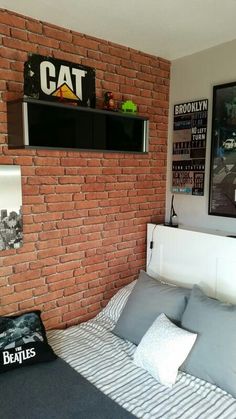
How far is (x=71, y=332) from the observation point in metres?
2.27

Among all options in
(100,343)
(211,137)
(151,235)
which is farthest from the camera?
(151,235)

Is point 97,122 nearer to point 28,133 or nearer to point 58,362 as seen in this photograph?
point 28,133

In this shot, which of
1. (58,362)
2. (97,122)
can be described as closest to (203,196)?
(97,122)

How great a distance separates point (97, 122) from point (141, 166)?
74 centimetres

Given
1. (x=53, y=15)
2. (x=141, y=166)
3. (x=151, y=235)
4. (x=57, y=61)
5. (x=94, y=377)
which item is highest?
(x=53, y=15)

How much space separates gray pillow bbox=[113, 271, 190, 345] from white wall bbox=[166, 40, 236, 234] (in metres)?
0.72

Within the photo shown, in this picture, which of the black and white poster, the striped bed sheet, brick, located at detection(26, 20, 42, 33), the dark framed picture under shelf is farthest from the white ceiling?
the striped bed sheet

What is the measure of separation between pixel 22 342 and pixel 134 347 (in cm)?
71

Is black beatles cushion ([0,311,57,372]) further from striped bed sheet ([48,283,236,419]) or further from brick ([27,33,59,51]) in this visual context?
brick ([27,33,59,51])

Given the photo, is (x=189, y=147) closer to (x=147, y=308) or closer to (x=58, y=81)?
(x=58, y=81)

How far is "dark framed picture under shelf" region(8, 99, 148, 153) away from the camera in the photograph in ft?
6.05

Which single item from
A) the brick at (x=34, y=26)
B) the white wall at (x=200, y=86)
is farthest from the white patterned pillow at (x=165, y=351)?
the brick at (x=34, y=26)

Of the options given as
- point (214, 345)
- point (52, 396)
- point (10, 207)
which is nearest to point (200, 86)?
point (10, 207)

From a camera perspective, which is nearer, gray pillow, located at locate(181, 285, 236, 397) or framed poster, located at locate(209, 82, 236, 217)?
gray pillow, located at locate(181, 285, 236, 397)
